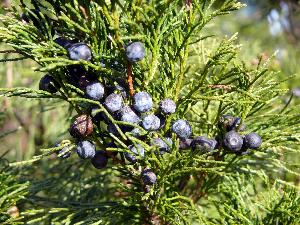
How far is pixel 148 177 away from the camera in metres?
0.92

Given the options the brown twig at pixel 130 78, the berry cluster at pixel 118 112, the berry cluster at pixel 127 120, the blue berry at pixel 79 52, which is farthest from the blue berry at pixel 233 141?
the blue berry at pixel 79 52

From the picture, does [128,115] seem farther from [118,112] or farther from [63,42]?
[63,42]

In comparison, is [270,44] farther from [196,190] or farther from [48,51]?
[48,51]

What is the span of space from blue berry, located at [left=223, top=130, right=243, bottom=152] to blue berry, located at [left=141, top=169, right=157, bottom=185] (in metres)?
0.17

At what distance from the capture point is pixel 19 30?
871 millimetres

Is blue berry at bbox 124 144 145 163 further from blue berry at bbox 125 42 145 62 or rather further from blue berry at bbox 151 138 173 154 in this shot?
blue berry at bbox 125 42 145 62

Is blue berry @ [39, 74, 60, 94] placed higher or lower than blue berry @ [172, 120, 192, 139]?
higher

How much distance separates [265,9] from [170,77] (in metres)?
1.34

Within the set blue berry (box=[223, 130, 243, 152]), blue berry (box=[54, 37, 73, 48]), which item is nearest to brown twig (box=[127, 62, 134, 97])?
blue berry (box=[54, 37, 73, 48])

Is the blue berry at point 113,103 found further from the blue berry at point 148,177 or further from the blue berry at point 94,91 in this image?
the blue berry at point 148,177

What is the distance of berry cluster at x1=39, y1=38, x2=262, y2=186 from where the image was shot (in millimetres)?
858

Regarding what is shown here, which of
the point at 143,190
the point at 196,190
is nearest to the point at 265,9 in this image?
the point at 196,190

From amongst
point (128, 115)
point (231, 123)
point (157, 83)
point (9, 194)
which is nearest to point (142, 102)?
point (128, 115)

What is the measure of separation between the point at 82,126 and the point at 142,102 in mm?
127
